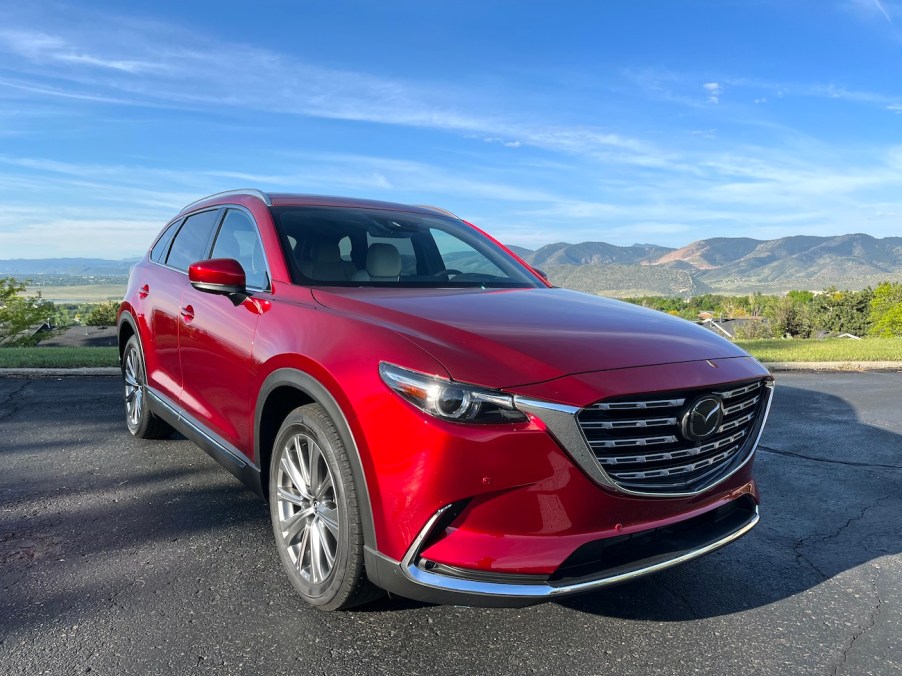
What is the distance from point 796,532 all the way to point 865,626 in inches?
40.9

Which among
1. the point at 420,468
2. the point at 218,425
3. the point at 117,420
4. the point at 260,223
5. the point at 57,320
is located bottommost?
the point at 57,320

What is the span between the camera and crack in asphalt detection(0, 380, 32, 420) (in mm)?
6156

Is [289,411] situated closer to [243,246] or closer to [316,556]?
[316,556]

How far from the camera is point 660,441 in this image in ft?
7.77

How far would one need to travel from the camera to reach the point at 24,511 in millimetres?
3811

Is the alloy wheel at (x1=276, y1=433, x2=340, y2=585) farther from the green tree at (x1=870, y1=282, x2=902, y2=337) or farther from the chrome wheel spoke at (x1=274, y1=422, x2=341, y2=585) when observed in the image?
the green tree at (x1=870, y1=282, x2=902, y2=337)

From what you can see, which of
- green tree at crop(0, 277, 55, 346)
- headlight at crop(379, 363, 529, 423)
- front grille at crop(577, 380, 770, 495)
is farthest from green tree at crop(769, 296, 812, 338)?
headlight at crop(379, 363, 529, 423)

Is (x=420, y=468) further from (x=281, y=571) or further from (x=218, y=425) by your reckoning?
(x=218, y=425)

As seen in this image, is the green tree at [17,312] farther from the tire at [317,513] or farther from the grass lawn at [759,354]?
the tire at [317,513]

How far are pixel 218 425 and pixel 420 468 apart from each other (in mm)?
1835

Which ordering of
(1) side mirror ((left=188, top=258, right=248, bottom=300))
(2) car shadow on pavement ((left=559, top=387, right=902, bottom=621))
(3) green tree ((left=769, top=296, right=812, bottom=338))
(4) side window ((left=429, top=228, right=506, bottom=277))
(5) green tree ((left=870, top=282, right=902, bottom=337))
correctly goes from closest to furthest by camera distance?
(2) car shadow on pavement ((left=559, top=387, right=902, bottom=621)), (1) side mirror ((left=188, top=258, right=248, bottom=300)), (4) side window ((left=429, top=228, right=506, bottom=277)), (5) green tree ((left=870, top=282, right=902, bottom=337)), (3) green tree ((left=769, top=296, right=812, bottom=338))

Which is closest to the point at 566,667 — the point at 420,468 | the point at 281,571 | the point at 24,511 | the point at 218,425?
the point at 420,468

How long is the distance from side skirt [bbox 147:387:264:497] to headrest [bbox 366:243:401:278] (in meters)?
1.16

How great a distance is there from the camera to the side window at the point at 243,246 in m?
3.46
